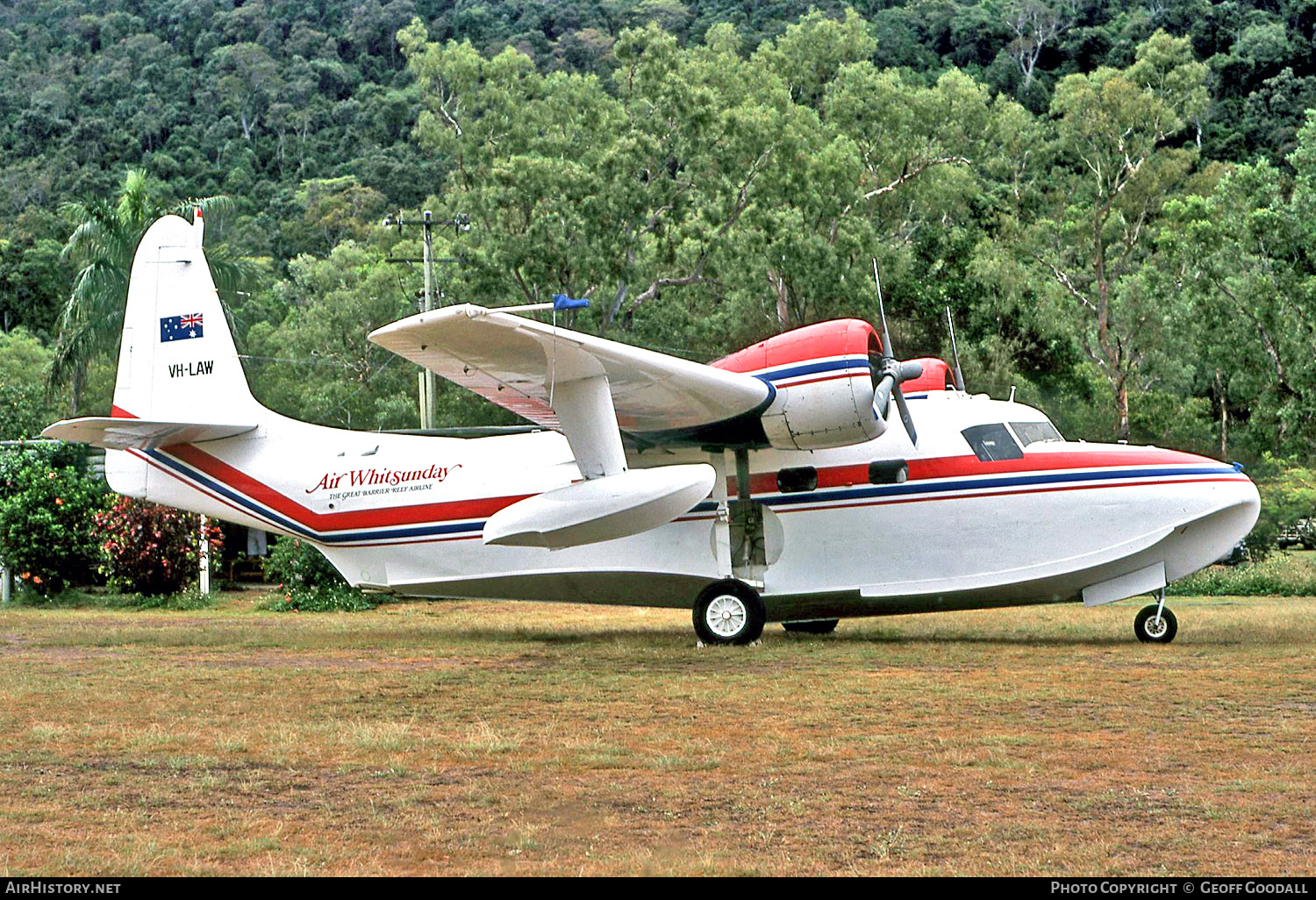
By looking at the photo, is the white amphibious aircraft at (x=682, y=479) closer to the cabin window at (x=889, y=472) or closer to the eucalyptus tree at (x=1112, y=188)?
the cabin window at (x=889, y=472)

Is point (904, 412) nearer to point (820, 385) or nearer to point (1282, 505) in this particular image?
point (820, 385)

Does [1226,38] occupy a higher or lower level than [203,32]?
lower

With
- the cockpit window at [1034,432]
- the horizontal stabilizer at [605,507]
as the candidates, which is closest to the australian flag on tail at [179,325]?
the horizontal stabilizer at [605,507]

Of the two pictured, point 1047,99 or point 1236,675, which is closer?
point 1236,675

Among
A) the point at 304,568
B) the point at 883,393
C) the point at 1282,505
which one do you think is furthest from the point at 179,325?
the point at 1282,505

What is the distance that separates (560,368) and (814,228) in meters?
30.8

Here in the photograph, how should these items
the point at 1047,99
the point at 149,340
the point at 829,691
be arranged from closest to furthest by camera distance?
the point at 829,691 → the point at 149,340 → the point at 1047,99

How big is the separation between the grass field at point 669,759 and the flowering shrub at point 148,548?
7.94 meters

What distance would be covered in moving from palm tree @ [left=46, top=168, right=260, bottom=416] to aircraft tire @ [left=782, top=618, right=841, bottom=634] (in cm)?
3103

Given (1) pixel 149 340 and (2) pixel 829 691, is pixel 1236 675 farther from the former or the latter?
(1) pixel 149 340

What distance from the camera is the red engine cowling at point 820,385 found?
526 inches

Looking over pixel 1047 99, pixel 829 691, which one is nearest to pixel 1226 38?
pixel 1047 99

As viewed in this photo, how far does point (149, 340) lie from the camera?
16.5m

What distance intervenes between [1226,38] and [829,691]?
2888 inches
